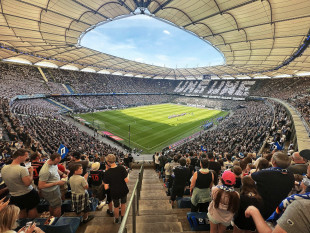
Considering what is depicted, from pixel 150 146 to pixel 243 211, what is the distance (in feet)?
73.0

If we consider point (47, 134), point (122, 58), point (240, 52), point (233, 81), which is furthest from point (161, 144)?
point (233, 81)

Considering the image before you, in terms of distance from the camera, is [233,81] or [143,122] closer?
[143,122]

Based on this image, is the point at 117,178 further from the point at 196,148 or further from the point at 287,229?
the point at 196,148

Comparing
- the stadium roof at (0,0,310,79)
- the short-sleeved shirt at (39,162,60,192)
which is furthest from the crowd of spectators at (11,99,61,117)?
the short-sleeved shirt at (39,162,60,192)

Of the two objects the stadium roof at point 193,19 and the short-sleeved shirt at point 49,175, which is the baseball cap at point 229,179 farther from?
the stadium roof at point 193,19

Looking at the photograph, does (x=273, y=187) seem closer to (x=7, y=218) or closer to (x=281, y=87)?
(x=7, y=218)

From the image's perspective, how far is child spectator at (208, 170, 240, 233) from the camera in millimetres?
2742

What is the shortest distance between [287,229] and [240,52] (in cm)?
3146

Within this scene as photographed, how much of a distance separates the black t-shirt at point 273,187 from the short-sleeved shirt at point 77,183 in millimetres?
3893

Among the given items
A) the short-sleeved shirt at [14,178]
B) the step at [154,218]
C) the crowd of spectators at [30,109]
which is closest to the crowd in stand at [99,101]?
the crowd of spectators at [30,109]

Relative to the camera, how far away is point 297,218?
4.97 ft

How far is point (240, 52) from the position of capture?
27.2 metres

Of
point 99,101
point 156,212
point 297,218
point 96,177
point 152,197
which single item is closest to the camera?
point 297,218

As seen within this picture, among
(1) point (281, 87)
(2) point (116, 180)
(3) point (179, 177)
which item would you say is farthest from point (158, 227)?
(1) point (281, 87)
